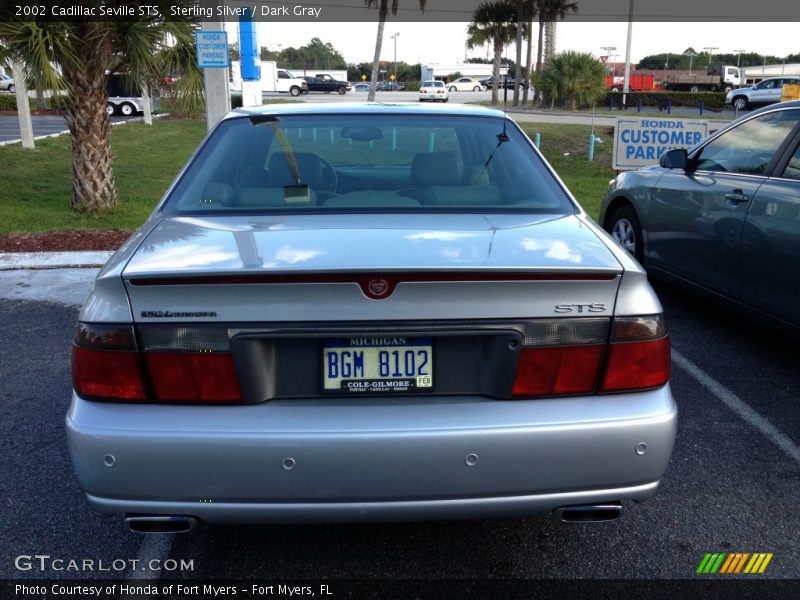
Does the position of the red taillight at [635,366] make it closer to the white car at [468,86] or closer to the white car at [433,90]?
the white car at [433,90]

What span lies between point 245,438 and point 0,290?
542cm

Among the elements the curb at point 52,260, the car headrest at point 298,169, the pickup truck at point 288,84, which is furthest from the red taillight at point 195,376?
the pickup truck at point 288,84

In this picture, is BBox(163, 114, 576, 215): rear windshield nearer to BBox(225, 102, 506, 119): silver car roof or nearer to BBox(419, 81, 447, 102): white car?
BBox(225, 102, 506, 119): silver car roof

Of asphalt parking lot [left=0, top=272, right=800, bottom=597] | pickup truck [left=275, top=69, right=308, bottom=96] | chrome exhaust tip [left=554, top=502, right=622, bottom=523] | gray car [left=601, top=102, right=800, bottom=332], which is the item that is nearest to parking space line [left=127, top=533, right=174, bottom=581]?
asphalt parking lot [left=0, top=272, right=800, bottom=597]

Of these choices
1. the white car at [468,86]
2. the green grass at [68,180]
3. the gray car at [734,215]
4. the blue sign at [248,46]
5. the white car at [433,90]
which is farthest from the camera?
the white car at [468,86]

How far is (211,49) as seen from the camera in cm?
934

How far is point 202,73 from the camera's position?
10234 millimetres

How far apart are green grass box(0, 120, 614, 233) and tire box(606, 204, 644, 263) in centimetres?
382

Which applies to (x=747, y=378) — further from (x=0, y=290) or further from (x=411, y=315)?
(x=0, y=290)

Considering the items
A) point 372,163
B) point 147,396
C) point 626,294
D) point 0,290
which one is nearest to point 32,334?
point 0,290

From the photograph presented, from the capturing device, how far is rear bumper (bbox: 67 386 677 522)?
223 cm

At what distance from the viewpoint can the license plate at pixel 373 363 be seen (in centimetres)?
232

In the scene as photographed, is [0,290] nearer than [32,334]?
No

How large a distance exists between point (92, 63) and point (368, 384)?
8449mm
